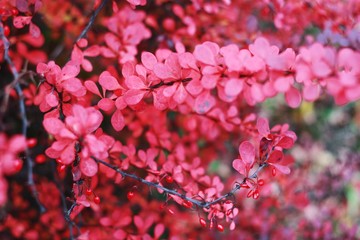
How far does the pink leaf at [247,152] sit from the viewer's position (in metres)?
0.88

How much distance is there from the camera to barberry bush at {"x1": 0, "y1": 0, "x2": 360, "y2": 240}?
74 centimetres

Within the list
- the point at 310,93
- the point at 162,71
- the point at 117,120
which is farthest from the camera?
the point at 117,120

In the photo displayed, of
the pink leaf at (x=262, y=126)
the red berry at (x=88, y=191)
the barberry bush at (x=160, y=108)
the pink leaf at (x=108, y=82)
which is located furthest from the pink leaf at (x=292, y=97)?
the red berry at (x=88, y=191)

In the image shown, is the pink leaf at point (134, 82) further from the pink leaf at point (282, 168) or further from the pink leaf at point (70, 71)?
the pink leaf at point (282, 168)

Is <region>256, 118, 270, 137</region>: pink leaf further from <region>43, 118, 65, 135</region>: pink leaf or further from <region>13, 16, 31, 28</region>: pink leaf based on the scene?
<region>13, 16, 31, 28</region>: pink leaf

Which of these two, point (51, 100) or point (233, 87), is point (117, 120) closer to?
point (51, 100)

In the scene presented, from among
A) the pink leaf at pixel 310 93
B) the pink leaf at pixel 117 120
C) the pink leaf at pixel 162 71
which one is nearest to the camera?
the pink leaf at pixel 310 93

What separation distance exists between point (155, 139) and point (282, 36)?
804 millimetres

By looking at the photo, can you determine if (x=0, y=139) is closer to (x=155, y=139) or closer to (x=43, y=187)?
(x=155, y=139)

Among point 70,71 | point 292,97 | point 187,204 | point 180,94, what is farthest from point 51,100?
point 292,97

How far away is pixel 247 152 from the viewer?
34.8 inches

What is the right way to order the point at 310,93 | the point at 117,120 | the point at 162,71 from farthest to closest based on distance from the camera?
the point at 117,120
the point at 162,71
the point at 310,93

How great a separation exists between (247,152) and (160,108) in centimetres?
23

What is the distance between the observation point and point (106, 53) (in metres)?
1.24
